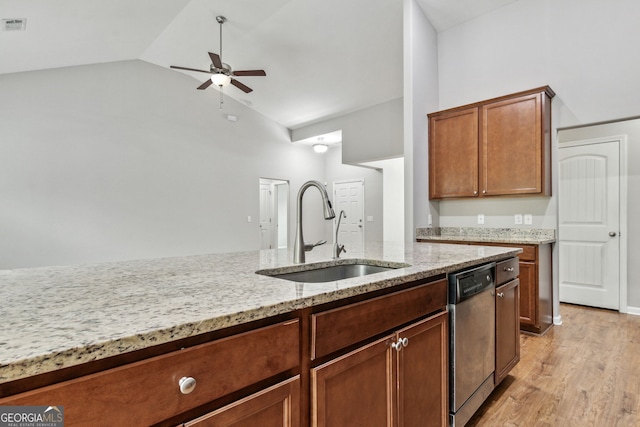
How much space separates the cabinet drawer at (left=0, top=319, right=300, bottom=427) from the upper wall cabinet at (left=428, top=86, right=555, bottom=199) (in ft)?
10.7

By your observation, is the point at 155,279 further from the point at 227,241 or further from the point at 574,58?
the point at 227,241

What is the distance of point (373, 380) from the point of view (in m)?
1.11

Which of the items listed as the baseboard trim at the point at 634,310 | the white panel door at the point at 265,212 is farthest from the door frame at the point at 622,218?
the white panel door at the point at 265,212

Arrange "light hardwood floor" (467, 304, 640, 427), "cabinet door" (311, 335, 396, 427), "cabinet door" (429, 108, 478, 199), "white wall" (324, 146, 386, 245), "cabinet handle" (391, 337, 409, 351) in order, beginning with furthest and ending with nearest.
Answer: "white wall" (324, 146, 386, 245), "cabinet door" (429, 108, 478, 199), "light hardwood floor" (467, 304, 640, 427), "cabinet handle" (391, 337, 409, 351), "cabinet door" (311, 335, 396, 427)

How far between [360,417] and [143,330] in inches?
29.9

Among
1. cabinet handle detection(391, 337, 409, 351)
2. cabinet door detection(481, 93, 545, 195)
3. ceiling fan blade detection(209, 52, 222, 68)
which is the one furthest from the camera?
ceiling fan blade detection(209, 52, 222, 68)

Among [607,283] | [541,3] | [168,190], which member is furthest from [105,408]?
[168,190]

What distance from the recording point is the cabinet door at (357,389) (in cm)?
94

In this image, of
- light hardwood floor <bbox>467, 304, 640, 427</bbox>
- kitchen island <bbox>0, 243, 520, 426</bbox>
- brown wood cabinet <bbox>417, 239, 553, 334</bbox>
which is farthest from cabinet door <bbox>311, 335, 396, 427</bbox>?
brown wood cabinet <bbox>417, 239, 553, 334</bbox>

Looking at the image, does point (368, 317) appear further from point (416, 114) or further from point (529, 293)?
point (416, 114)

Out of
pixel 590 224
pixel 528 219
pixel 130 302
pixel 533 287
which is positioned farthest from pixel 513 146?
pixel 130 302

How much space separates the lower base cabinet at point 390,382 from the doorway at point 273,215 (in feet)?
22.5

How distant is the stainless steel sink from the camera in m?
1.53
